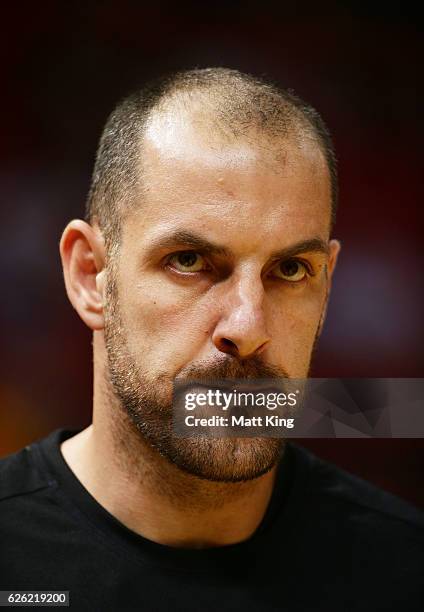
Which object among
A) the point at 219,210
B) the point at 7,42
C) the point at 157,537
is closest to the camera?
the point at 219,210

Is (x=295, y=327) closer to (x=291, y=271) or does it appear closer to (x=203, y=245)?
(x=291, y=271)

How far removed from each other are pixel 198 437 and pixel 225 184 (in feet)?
1.41

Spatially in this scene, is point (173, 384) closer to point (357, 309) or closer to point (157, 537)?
point (157, 537)

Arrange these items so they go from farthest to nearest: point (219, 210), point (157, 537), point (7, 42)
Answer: point (7, 42), point (157, 537), point (219, 210)

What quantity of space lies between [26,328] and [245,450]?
35.9 inches

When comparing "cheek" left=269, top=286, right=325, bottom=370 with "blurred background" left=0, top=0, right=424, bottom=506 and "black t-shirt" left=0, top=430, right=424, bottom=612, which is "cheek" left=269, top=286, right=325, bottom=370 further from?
"blurred background" left=0, top=0, right=424, bottom=506

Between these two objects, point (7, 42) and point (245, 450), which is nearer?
point (245, 450)

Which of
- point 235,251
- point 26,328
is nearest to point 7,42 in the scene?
point 26,328

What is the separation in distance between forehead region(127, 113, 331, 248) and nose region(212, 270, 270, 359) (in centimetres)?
7

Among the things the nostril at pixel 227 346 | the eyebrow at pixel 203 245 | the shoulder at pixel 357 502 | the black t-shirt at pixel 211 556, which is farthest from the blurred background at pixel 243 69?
the nostril at pixel 227 346

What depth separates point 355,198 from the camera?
2.09m

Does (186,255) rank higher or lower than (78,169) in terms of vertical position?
lower

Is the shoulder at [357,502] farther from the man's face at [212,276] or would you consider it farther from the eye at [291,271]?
the eye at [291,271]

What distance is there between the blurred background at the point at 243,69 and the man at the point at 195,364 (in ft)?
1.47
